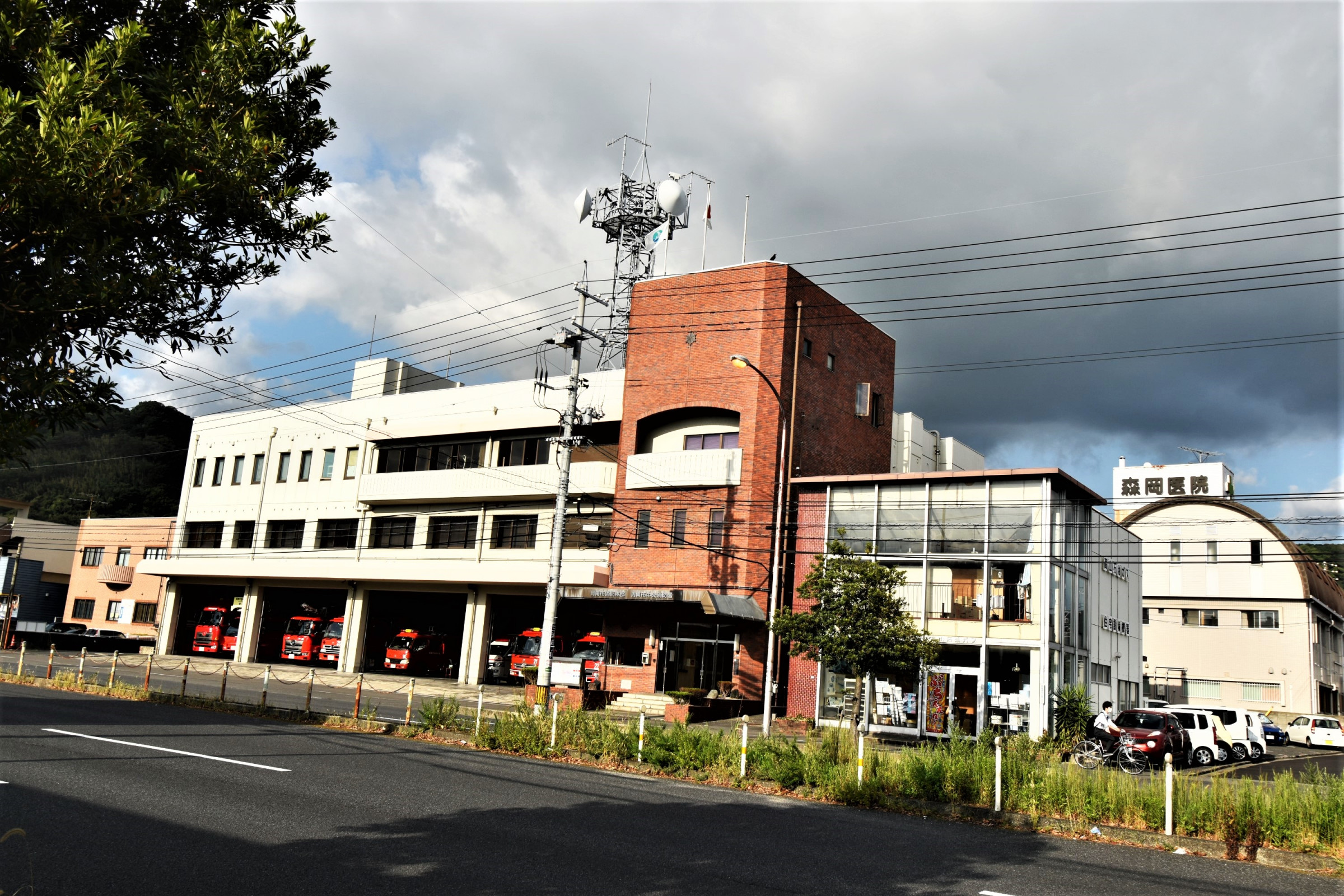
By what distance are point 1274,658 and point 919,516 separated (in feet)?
122

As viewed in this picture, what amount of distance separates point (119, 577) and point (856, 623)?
54171 mm

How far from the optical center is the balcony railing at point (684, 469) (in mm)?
35406

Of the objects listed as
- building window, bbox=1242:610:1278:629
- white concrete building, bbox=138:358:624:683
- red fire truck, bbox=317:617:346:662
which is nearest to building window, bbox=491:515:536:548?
white concrete building, bbox=138:358:624:683

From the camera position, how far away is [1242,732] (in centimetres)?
3080

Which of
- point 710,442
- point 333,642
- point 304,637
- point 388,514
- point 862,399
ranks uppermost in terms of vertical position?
point 862,399

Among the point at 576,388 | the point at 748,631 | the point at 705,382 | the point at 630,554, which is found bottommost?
the point at 748,631

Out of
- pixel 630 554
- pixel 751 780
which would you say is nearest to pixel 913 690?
pixel 630 554

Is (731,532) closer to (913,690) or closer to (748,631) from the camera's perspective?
(748,631)

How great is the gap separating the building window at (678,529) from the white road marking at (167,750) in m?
21.7

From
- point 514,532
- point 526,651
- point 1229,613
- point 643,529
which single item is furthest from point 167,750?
point 1229,613

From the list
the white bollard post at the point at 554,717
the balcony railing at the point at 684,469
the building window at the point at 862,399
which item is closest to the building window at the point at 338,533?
the balcony railing at the point at 684,469

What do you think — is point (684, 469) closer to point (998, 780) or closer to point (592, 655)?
point (592, 655)

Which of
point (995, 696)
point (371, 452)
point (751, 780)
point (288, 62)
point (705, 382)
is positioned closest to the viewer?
point (288, 62)

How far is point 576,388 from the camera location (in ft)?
90.4
